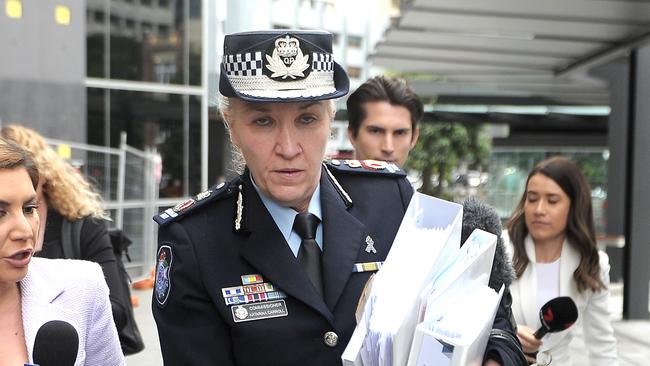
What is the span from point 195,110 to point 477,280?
1684 centimetres

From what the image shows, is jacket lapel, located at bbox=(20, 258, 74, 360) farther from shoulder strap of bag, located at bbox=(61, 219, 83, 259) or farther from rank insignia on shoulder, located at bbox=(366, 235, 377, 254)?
shoulder strap of bag, located at bbox=(61, 219, 83, 259)

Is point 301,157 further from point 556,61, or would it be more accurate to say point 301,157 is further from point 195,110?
point 195,110

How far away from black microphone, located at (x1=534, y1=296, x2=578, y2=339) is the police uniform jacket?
2.88 feet

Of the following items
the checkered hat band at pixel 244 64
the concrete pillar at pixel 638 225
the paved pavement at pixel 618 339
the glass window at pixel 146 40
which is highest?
the glass window at pixel 146 40

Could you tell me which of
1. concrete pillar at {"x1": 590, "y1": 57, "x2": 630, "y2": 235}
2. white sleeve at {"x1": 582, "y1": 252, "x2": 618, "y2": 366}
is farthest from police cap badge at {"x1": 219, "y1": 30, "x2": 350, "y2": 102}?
concrete pillar at {"x1": 590, "y1": 57, "x2": 630, "y2": 235}

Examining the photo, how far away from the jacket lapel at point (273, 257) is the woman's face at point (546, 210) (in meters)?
2.22

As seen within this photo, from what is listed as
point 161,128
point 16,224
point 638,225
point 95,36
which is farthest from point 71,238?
point 161,128

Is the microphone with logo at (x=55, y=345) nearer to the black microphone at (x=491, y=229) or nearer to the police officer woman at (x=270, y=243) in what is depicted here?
the police officer woman at (x=270, y=243)

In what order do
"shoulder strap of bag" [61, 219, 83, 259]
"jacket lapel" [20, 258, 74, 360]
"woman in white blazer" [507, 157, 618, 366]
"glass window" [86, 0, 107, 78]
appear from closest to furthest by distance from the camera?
"jacket lapel" [20, 258, 74, 360]
"shoulder strap of bag" [61, 219, 83, 259]
"woman in white blazer" [507, 157, 618, 366]
"glass window" [86, 0, 107, 78]

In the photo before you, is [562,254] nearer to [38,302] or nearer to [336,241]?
[336,241]

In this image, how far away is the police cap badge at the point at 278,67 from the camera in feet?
6.48

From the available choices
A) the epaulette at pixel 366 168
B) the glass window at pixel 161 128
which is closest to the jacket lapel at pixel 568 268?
the epaulette at pixel 366 168

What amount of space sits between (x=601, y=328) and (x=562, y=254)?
1.24 ft

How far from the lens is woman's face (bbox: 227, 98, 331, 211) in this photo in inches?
76.3
